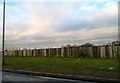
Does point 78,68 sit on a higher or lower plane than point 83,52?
lower

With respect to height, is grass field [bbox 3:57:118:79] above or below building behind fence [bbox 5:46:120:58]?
below

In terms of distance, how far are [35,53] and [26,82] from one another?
33.5 m

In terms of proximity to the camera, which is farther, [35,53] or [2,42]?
[35,53]

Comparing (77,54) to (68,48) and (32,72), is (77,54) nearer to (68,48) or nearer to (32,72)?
(68,48)

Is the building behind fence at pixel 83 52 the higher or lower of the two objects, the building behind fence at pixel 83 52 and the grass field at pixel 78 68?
the higher

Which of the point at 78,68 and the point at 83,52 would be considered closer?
the point at 78,68

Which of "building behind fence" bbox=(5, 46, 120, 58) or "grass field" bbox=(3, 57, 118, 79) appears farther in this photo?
"building behind fence" bbox=(5, 46, 120, 58)

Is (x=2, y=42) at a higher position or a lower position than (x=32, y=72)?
higher

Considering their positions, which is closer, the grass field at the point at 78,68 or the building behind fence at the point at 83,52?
the grass field at the point at 78,68

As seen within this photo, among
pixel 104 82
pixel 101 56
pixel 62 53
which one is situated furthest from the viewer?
pixel 62 53

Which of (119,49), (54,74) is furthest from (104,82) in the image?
(119,49)

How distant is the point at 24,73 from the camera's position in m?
15.0

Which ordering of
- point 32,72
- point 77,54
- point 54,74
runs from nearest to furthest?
A: point 54,74
point 32,72
point 77,54

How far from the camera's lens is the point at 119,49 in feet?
92.2
